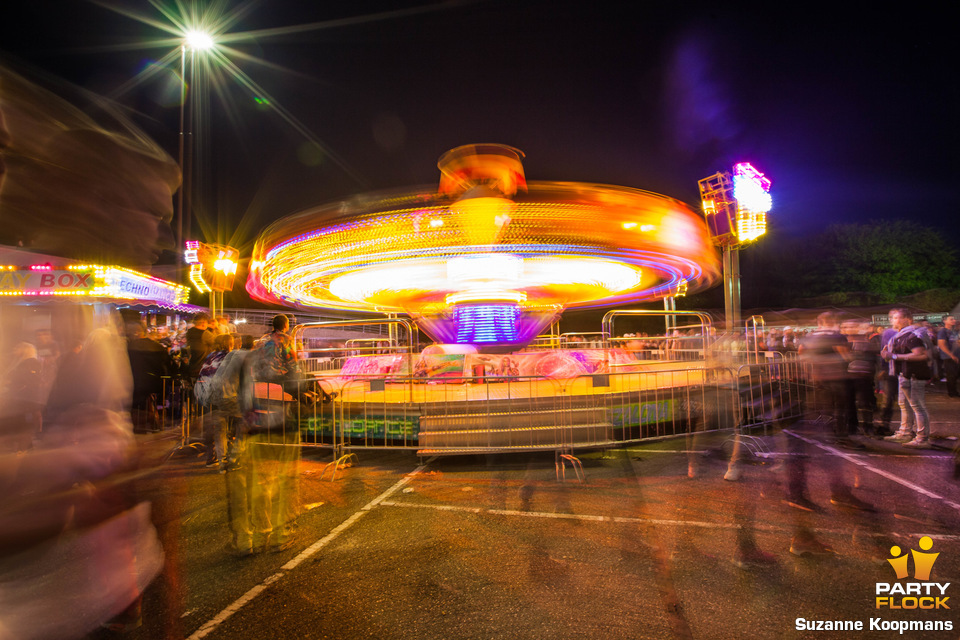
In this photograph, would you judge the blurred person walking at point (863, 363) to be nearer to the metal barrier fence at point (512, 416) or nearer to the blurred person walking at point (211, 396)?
the metal barrier fence at point (512, 416)

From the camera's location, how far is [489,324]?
9.11 m

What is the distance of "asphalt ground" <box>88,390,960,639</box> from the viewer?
247 centimetres

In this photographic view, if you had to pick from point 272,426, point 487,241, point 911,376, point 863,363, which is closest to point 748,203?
point 911,376

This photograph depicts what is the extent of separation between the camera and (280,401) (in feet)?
12.6

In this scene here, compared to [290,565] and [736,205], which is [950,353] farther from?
[290,565]

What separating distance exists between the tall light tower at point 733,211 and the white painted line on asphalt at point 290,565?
31.2 feet

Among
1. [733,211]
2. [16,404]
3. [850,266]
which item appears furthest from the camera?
[850,266]

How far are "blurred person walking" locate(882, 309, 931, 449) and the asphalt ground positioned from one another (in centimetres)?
106

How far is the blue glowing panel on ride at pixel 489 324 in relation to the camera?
9.04m

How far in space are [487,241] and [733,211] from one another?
798 centimetres

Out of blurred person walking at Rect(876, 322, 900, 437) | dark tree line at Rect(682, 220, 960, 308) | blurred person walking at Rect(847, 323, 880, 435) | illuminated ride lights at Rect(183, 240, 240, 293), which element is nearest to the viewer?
blurred person walking at Rect(847, 323, 880, 435)

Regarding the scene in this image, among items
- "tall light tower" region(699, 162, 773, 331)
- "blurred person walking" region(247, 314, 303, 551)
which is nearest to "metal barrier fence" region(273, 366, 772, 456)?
"blurred person walking" region(247, 314, 303, 551)

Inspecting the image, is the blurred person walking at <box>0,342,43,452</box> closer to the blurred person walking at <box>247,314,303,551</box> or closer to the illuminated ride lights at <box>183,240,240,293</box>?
the blurred person walking at <box>247,314,303,551</box>

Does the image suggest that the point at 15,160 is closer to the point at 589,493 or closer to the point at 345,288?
the point at 589,493
